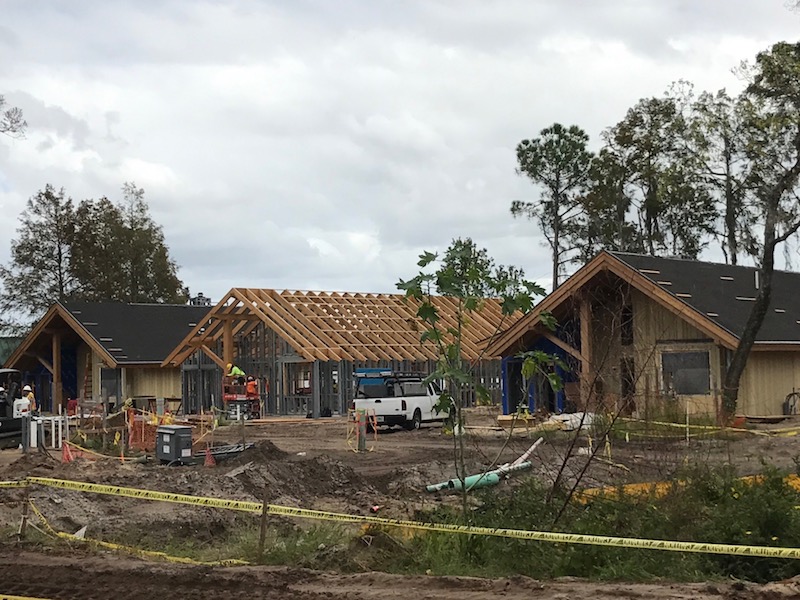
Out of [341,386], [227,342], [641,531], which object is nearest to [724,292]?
[341,386]

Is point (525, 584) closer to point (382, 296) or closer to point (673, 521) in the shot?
point (673, 521)

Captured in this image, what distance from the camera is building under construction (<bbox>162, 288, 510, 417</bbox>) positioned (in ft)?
130

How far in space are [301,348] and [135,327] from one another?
1408 centimetres

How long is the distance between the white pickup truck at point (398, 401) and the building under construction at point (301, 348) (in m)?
5.86

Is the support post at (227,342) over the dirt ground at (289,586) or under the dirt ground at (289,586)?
over

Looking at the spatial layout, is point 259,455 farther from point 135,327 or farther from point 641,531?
point 135,327

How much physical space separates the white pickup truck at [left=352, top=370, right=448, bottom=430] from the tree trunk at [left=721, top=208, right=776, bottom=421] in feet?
28.6

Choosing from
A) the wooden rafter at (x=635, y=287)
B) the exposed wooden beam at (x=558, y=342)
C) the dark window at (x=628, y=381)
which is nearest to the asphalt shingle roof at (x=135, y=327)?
the exposed wooden beam at (x=558, y=342)

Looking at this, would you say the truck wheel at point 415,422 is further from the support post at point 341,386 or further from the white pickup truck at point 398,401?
the support post at point 341,386

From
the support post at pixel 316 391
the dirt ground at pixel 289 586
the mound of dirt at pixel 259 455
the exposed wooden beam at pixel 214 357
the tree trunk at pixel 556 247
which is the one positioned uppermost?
the tree trunk at pixel 556 247

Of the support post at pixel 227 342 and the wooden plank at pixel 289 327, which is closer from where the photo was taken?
the wooden plank at pixel 289 327

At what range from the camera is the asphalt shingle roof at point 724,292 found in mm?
29484

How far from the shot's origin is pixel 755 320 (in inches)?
1047

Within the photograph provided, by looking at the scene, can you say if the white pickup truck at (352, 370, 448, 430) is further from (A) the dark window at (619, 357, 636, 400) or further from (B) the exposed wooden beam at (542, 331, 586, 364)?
(A) the dark window at (619, 357, 636, 400)
